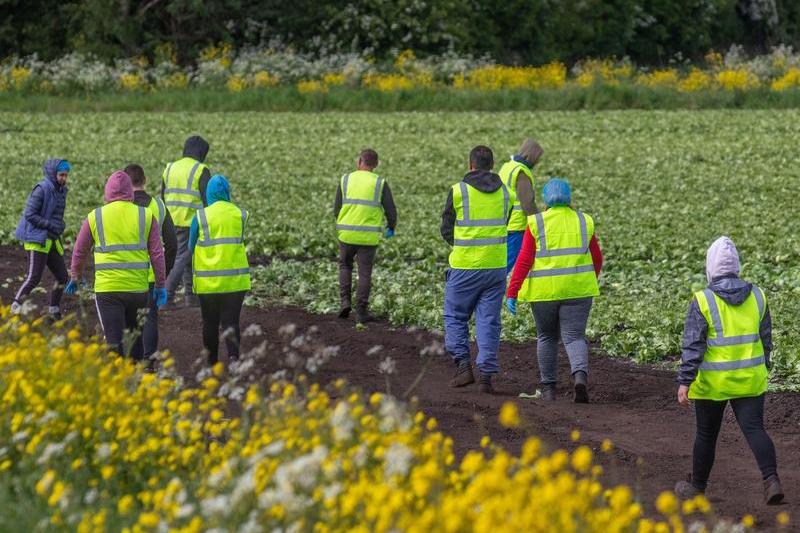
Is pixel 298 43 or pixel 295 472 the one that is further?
pixel 298 43

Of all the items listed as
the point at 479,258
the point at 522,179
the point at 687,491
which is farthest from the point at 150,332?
the point at 687,491

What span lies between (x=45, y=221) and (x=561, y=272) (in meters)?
5.58

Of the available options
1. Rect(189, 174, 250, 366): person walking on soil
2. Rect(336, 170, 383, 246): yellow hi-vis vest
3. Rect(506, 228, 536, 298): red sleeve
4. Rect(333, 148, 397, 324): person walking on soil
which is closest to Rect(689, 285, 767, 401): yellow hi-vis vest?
Rect(506, 228, 536, 298): red sleeve

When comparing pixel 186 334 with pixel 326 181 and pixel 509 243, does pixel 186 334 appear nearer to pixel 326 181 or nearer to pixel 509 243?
pixel 509 243

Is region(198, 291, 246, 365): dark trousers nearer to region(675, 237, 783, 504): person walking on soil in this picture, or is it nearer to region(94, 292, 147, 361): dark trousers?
region(94, 292, 147, 361): dark trousers

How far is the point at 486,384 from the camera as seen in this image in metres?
12.1

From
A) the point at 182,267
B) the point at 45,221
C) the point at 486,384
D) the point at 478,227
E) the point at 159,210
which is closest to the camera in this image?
the point at 486,384

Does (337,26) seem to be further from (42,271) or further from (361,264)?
(42,271)

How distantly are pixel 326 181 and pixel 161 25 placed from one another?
24.7 metres

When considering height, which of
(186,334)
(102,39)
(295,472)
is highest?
(102,39)

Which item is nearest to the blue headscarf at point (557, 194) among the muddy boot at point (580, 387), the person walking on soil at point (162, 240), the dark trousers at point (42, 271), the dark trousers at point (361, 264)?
the muddy boot at point (580, 387)

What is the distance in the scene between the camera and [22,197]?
80.8 feet

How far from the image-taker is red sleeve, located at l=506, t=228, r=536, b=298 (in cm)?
1154

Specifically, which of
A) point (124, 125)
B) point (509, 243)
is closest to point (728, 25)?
point (124, 125)
